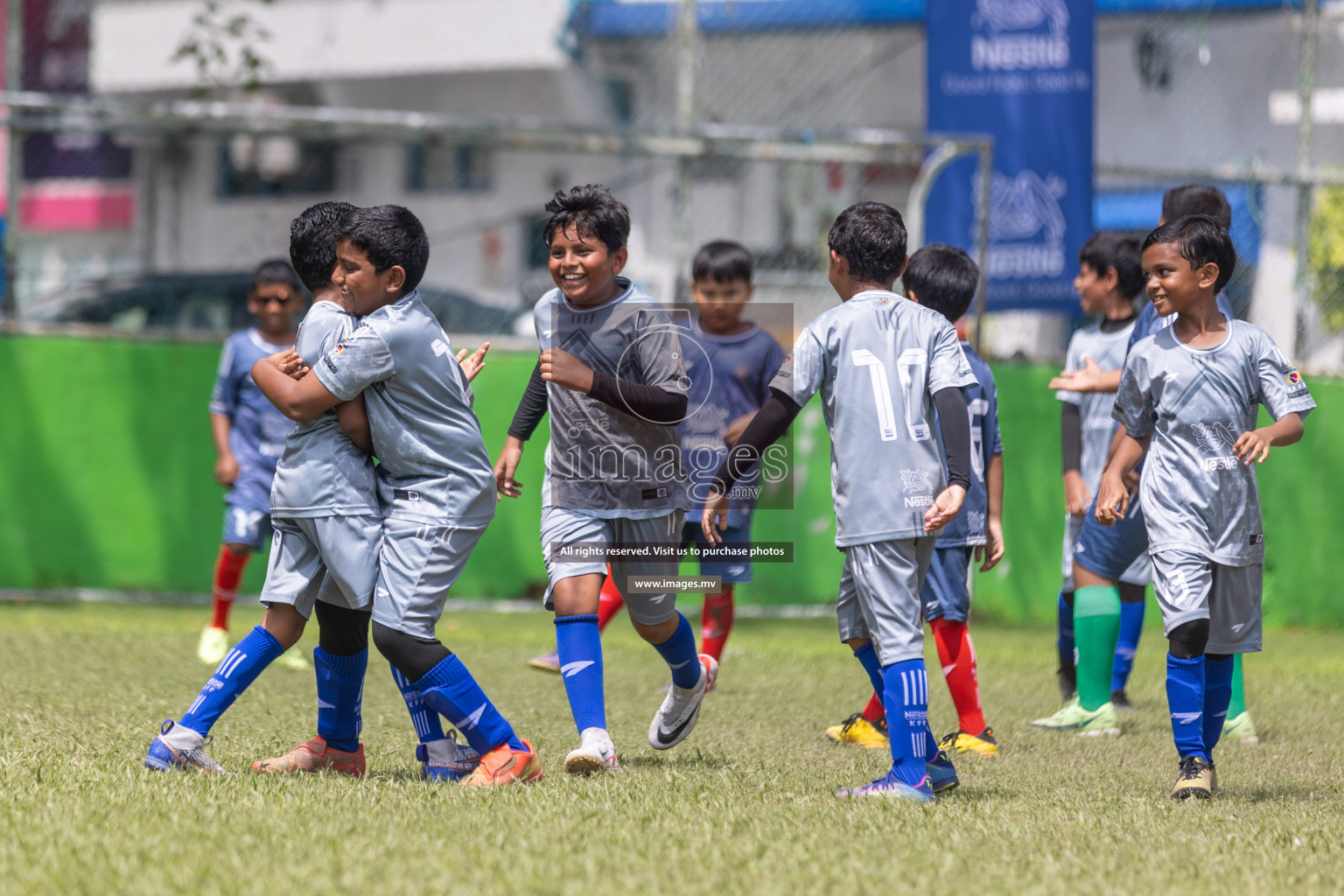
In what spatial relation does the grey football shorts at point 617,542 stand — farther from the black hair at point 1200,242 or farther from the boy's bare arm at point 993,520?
the black hair at point 1200,242

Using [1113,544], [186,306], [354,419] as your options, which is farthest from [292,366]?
[186,306]

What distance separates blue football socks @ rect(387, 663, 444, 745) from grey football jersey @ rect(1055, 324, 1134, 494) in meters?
2.90

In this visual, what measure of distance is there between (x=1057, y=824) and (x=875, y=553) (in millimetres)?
830

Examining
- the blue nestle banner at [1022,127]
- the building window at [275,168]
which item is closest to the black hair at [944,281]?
the blue nestle banner at [1022,127]

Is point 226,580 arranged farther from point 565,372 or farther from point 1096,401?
point 1096,401

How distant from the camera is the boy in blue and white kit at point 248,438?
6.45 m

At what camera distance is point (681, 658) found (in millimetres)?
4578

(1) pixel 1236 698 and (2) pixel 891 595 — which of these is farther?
(1) pixel 1236 698

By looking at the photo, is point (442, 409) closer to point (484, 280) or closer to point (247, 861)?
point (247, 861)

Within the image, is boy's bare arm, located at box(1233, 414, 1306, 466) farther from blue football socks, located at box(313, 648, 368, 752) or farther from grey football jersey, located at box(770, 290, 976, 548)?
blue football socks, located at box(313, 648, 368, 752)

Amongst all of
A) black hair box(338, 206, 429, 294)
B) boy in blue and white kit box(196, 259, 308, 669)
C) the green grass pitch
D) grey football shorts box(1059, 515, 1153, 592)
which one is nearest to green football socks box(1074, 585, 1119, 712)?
the green grass pitch

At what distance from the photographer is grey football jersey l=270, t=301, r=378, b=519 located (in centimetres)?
393

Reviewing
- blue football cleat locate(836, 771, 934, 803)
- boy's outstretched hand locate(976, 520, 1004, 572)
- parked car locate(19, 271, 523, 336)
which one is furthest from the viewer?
parked car locate(19, 271, 523, 336)

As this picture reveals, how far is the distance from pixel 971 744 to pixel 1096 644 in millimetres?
810
